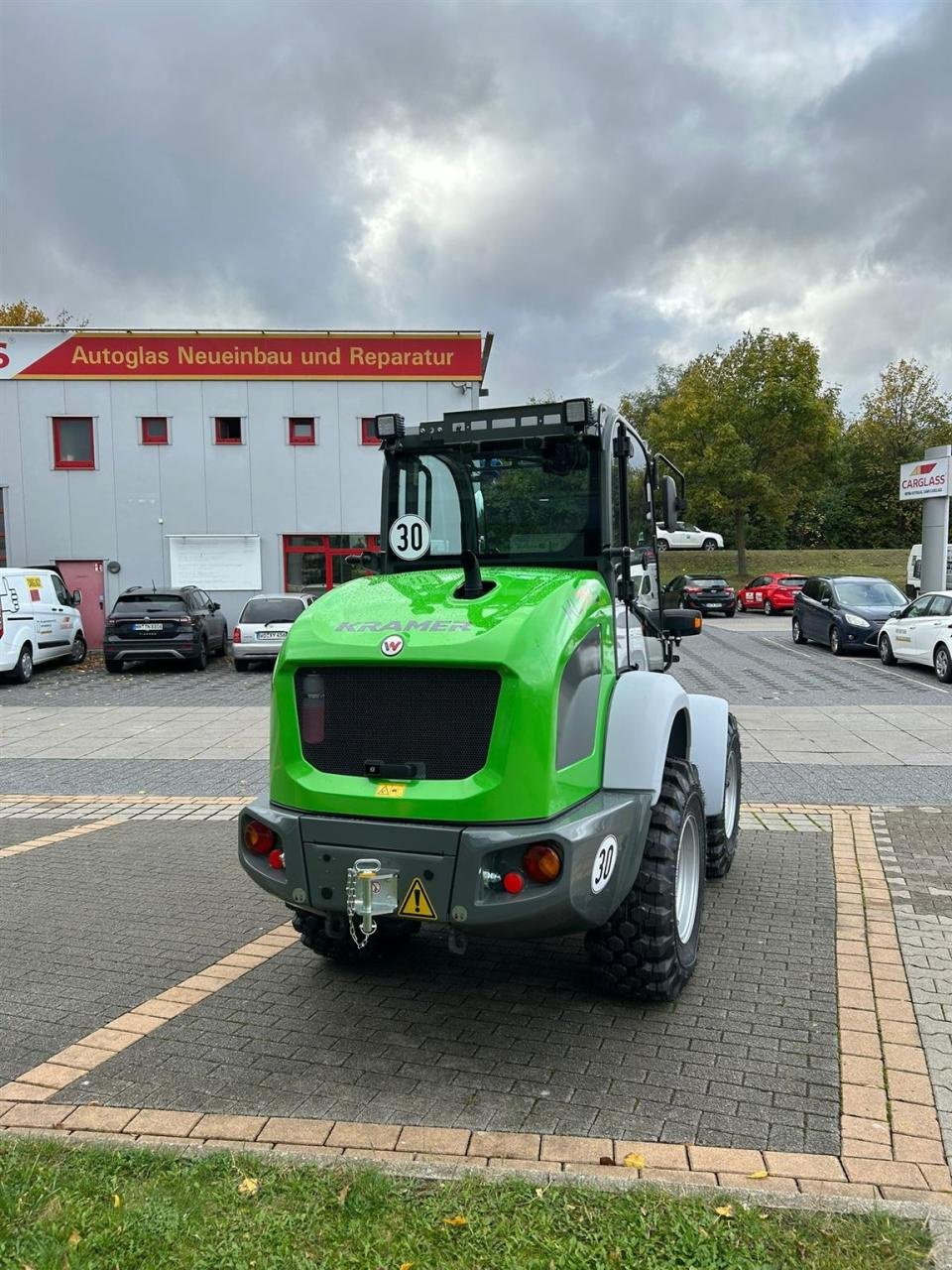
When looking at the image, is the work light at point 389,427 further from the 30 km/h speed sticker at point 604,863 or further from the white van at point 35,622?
the white van at point 35,622

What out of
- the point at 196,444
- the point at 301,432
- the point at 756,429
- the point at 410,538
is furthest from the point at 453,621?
the point at 756,429

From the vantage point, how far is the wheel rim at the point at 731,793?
6.34 m

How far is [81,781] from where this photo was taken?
32.2 feet

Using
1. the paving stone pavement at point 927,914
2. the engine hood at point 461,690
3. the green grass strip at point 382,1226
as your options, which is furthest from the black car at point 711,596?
the green grass strip at point 382,1226

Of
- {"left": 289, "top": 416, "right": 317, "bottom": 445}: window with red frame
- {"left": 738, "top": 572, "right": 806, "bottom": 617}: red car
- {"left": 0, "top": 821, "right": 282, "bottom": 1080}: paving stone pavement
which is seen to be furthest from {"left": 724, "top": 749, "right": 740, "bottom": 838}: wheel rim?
{"left": 738, "top": 572, "right": 806, "bottom": 617}: red car

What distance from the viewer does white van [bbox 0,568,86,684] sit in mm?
17516

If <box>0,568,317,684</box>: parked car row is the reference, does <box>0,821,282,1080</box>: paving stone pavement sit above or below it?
below

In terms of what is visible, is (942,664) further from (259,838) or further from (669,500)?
(259,838)

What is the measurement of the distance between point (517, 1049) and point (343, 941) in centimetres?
112

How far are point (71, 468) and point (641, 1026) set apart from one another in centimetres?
2228

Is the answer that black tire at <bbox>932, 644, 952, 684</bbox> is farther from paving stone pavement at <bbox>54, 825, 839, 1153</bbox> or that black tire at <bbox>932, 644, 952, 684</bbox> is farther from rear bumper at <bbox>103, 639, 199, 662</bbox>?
rear bumper at <bbox>103, 639, 199, 662</bbox>

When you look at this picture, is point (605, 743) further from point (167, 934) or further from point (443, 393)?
point (443, 393)

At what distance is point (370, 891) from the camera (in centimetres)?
370

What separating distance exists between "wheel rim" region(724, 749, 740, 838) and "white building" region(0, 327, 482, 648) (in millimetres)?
17482
